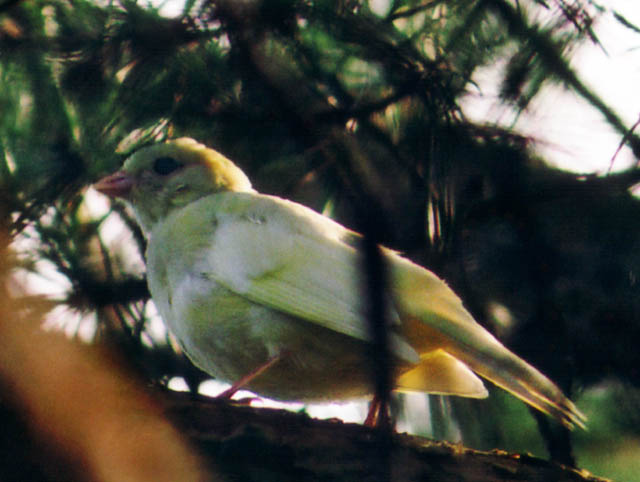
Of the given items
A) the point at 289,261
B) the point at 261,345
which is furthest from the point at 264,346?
the point at 289,261

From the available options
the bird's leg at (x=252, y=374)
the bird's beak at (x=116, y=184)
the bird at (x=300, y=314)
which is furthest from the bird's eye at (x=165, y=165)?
the bird's leg at (x=252, y=374)

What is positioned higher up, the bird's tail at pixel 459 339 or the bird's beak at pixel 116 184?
the bird's beak at pixel 116 184

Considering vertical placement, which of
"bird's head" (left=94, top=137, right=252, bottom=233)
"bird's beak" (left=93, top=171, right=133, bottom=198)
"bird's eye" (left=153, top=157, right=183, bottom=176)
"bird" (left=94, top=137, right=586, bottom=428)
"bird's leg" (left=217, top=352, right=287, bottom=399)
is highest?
"bird's eye" (left=153, top=157, right=183, bottom=176)

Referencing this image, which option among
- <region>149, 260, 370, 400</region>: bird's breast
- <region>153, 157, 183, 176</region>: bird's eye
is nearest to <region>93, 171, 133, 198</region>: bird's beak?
<region>153, 157, 183, 176</region>: bird's eye

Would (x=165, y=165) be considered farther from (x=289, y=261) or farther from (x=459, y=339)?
(x=459, y=339)

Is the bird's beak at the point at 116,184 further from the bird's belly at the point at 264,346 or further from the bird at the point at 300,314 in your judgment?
the bird's belly at the point at 264,346

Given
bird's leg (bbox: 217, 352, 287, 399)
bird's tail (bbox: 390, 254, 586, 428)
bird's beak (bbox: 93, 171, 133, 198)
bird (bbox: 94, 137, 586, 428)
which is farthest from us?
bird's beak (bbox: 93, 171, 133, 198)

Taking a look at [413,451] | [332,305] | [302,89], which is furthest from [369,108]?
[413,451]

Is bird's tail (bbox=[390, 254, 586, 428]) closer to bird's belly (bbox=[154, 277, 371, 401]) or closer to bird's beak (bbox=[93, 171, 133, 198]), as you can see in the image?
bird's belly (bbox=[154, 277, 371, 401])
